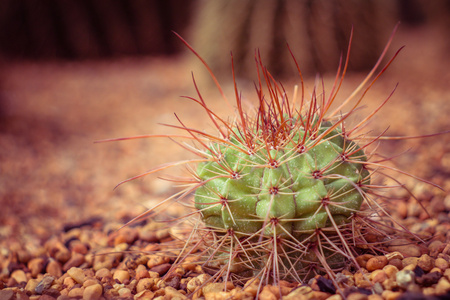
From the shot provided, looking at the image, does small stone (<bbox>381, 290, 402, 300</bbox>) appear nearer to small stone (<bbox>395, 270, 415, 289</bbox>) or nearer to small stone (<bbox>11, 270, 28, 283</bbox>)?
small stone (<bbox>395, 270, 415, 289</bbox>)

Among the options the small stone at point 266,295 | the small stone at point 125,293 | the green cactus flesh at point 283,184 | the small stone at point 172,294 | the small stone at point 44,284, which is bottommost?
the small stone at point 266,295

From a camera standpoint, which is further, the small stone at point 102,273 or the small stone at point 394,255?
the small stone at point 102,273

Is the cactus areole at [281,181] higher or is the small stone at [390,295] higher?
the cactus areole at [281,181]

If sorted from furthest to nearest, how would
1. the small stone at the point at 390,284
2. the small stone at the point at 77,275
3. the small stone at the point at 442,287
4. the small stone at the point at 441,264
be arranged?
the small stone at the point at 77,275
the small stone at the point at 441,264
the small stone at the point at 390,284
the small stone at the point at 442,287

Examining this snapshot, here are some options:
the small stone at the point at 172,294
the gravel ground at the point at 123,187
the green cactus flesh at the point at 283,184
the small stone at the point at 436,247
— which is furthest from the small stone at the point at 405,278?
the small stone at the point at 172,294

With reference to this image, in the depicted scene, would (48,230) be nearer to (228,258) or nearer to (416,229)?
(228,258)

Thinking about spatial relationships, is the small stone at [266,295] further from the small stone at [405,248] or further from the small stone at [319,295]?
the small stone at [405,248]

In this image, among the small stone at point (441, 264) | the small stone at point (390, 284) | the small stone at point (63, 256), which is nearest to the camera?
the small stone at point (390, 284)
